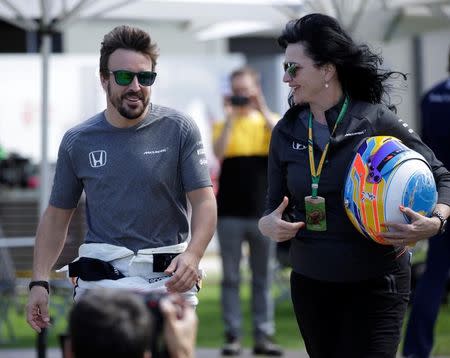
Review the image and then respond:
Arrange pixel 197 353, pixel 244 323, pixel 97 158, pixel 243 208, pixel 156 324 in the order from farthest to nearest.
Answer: pixel 244 323 < pixel 197 353 < pixel 243 208 < pixel 97 158 < pixel 156 324

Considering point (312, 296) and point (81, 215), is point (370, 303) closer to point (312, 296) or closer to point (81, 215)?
point (312, 296)

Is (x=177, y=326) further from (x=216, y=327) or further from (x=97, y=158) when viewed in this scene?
Result: (x=216, y=327)

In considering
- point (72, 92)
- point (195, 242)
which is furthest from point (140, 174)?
point (72, 92)

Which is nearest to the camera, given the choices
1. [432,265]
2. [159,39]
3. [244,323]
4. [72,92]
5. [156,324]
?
[156,324]

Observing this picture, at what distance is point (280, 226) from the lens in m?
4.82

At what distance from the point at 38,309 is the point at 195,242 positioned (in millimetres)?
759

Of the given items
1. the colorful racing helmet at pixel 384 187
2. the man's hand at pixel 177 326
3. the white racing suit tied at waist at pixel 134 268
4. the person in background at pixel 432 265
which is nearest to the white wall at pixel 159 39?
the person in background at pixel 432 265

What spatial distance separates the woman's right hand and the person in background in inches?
124

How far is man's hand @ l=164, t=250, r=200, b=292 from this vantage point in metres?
4.95

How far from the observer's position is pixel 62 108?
19.0m

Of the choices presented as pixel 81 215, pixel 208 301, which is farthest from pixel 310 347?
pixel 208 301

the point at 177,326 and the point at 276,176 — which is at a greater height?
the point at 276,176

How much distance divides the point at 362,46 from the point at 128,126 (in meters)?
1.04

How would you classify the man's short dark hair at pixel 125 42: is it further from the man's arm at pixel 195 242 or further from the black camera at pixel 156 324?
the black camera at pixel 156 324
